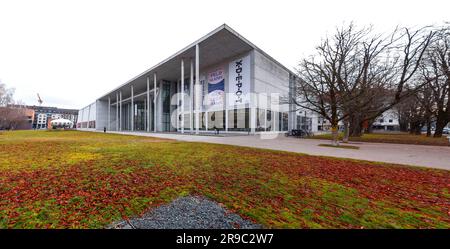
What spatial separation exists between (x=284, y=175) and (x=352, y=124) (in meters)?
25.2

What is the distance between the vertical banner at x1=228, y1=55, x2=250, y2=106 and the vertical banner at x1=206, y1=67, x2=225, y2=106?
1868 mm

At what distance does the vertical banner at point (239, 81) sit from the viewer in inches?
1112

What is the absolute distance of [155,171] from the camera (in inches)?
212

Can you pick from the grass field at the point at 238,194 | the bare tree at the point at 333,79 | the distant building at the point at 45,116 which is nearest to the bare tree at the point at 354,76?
the bare tree at the point at 333,79

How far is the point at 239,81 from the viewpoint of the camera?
29.2m

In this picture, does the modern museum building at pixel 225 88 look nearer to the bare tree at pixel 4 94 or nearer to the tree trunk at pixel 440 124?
the tree trunk at pixel 440 124

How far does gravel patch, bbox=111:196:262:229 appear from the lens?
2.48 metres

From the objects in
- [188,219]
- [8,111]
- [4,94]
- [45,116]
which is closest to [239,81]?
[188,219]

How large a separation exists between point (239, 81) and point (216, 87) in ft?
17.3

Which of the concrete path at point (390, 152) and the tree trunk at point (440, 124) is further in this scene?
the tree trunk at point (440, 124)

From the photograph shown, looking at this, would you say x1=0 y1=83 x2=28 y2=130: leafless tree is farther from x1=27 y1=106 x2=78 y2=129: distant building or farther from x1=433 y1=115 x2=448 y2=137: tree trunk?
x1=433 y1=115 x2=448 y2=137: tree trunk

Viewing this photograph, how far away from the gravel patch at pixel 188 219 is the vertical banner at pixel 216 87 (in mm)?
28681
